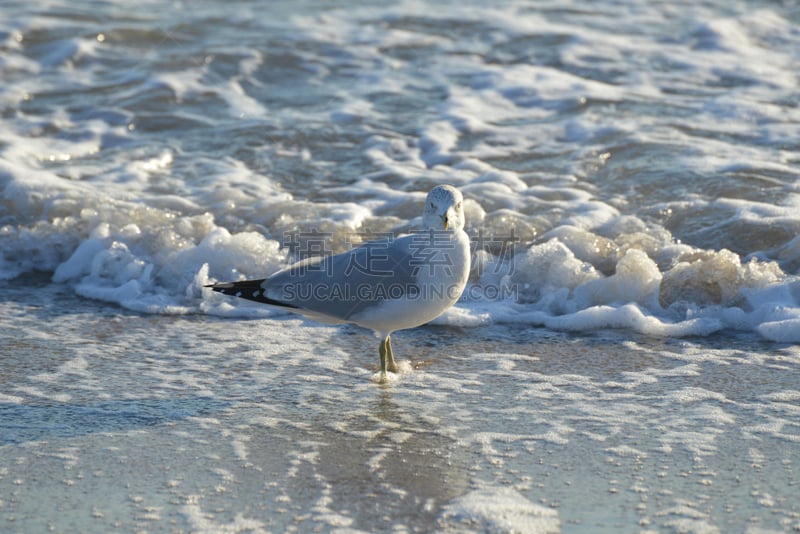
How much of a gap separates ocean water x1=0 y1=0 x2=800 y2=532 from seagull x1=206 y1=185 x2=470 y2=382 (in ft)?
1.32

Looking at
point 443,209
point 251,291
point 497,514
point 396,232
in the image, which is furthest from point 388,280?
point 396,232

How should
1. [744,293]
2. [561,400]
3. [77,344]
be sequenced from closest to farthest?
1. [561,400]
2. [77,344]
3. [744,293]

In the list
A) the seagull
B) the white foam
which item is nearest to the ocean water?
the white foam

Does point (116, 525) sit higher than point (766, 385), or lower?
lower

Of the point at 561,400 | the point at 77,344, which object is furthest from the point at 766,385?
the point at 77,344

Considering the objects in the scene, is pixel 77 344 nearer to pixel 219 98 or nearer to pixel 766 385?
pixel 766 385

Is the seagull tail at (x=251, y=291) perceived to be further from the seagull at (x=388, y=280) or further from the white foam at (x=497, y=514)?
the white foam at (x=497, y=514)

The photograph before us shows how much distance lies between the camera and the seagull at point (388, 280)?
16.9 ft

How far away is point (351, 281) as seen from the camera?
5266 mm

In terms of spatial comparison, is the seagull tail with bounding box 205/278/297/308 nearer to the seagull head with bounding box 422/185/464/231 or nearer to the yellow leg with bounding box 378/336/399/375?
the yellow leg with bounding box 378/336/399/375

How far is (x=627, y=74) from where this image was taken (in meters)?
11.0

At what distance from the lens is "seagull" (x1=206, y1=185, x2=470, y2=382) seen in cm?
515

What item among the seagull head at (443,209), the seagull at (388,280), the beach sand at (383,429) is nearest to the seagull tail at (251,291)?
the seagull at (388,280)

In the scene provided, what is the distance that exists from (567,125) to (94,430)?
20.3 feet
